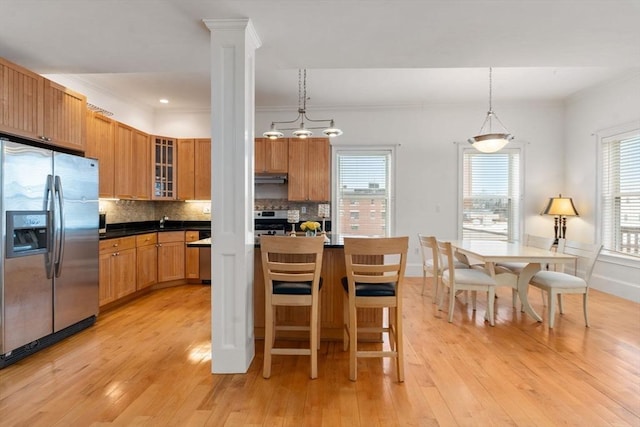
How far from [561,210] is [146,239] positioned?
622cm

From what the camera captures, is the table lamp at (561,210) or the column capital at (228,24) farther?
the table lamp at (561,210)

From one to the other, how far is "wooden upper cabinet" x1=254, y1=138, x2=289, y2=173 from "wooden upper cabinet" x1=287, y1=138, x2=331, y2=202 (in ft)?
0.29

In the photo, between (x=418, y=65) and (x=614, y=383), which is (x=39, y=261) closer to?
(x=418, y=65)

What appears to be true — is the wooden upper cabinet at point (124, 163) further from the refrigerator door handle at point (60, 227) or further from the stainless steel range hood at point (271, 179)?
the stainless steel range hood at point (271, 179)

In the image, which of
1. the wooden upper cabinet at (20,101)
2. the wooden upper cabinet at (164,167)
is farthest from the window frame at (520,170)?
the wooden upper cabinet at (20,101)

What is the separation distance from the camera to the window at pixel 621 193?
4.28 metres

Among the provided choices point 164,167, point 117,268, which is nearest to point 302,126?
point 164,167

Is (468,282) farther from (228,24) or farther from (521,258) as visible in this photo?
(228,24)

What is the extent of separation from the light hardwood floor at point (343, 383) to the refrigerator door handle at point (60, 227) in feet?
2.39

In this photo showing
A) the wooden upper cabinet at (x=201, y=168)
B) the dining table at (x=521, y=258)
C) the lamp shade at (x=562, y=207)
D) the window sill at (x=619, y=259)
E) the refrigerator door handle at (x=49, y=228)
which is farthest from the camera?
the wooden upper cabinet at (x=201, y=168)

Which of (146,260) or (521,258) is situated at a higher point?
(521,258)

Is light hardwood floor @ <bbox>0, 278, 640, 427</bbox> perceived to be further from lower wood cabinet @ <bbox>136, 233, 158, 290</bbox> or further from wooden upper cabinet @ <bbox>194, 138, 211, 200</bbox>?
wooden upper cabinet @ <bbox>194, 138, 211, 200</bbox>

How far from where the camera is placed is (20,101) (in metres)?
2.73

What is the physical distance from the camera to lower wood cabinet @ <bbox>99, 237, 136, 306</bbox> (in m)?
3.64
